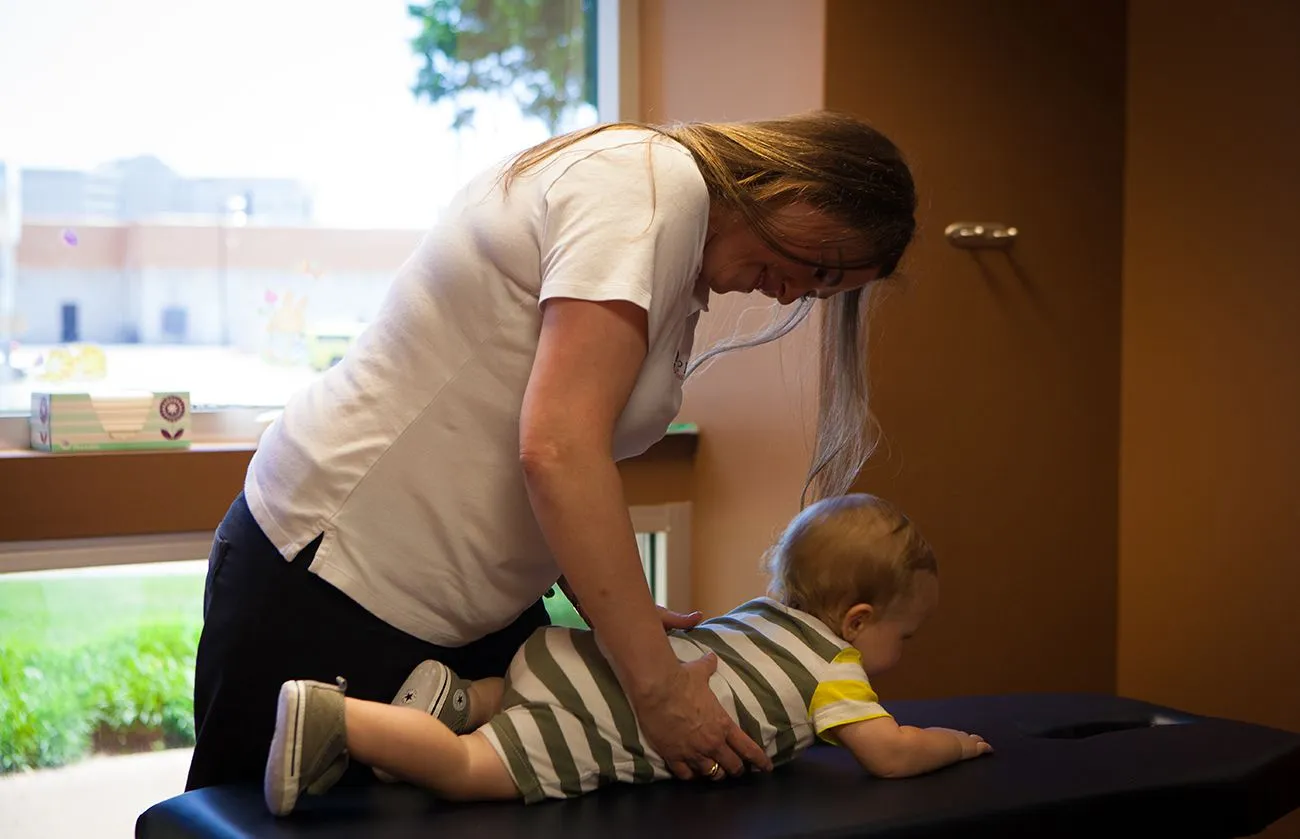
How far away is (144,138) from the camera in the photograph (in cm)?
242

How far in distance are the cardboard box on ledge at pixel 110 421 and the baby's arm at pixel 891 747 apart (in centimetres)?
135

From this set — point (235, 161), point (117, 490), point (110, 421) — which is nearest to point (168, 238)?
point (235, 161)

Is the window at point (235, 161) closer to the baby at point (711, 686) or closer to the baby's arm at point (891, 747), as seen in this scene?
the baby at point (711, 686)

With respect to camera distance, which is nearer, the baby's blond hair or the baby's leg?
the baby's leg

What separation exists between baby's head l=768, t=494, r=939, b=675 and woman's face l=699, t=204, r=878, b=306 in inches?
12.2

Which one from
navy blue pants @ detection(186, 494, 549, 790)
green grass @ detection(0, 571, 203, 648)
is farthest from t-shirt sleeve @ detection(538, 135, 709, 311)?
green grass @ detection(0, 571, 203, 648)

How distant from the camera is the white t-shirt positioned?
1.24 metres

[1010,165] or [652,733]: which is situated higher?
[1010,165]

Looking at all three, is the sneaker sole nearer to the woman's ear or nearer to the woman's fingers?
the woman's fingers

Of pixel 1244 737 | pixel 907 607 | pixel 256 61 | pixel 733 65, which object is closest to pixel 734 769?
pixel 907 607

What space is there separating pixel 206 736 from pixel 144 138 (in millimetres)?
1432

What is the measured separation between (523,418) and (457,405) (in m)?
0.12

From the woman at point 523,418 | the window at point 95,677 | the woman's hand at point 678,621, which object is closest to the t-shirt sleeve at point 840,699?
the woman at point 523,418

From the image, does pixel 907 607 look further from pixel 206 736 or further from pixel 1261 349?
pixel 1261 349
